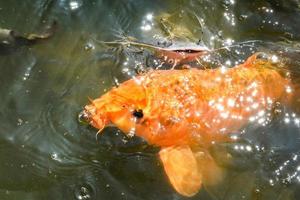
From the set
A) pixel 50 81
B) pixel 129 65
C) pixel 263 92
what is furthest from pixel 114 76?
pixel 263 92

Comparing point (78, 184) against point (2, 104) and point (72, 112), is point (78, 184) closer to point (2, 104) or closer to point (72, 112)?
point (72, 112)

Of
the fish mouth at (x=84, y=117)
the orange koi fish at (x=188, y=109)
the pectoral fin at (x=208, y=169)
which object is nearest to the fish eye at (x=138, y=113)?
the orange koi fish at (x=188, y=109)

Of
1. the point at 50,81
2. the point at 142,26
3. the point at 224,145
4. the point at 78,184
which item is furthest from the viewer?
the point at 142,26

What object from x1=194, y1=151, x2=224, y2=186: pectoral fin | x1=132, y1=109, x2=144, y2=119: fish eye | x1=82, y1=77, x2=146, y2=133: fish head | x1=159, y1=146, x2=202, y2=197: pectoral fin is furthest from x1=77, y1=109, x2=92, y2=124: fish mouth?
x1=194, y1=151, x2=224, y2=186: pectoral fin

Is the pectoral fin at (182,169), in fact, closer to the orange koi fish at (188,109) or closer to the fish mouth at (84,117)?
the orange koi fish at (188,109)

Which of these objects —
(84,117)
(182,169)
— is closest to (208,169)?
(182,169)
